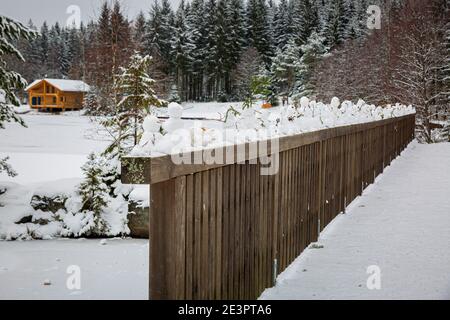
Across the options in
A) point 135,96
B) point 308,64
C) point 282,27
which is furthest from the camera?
point 282,27

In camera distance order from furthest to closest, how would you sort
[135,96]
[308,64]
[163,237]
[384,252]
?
[308,64] < [135,96] < [384,252] < [163,237]

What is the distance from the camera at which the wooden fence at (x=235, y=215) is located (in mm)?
2271

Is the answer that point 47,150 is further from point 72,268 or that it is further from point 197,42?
point 197,42

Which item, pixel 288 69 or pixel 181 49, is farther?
pixel 181 49

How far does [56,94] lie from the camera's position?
55.9 m

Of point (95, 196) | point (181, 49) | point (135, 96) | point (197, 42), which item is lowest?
point (95, 196)

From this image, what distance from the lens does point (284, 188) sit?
420 centimetres

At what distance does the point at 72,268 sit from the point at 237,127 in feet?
12.4

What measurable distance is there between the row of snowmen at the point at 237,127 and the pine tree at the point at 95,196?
417 centimetres

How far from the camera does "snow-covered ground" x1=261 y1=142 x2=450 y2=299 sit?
3.85 meters

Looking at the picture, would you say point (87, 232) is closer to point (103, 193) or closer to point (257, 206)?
point (103, 193)

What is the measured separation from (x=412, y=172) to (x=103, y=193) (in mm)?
6546

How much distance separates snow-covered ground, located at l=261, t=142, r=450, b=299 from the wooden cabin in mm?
52119

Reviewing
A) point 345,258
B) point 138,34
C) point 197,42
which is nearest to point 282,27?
point 197,42
